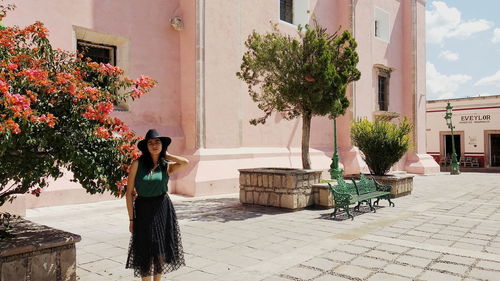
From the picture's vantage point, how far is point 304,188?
8938mm

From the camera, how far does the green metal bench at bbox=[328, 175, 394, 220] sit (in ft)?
25.8

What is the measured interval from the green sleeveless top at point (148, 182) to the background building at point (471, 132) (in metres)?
28.3

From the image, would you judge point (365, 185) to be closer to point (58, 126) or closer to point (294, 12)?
point (58, 126)

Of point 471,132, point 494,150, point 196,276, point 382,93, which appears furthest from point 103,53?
point 494,150

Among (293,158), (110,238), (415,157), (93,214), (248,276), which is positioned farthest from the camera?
(415,157)

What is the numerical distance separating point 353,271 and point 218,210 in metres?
4.50

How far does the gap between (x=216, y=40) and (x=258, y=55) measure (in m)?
2.65

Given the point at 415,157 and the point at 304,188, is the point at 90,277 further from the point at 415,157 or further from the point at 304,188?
the point at 415,157

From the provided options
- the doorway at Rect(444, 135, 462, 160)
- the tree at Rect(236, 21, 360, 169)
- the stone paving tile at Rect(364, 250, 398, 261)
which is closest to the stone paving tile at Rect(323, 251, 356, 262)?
the stone paving tile at Rect(364, 250, 398, 261)

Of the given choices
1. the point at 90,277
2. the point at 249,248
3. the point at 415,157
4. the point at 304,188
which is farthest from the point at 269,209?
the point at 415,157

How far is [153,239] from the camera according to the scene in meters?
3.66

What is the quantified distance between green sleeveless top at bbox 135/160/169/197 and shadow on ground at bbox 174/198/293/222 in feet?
12.8

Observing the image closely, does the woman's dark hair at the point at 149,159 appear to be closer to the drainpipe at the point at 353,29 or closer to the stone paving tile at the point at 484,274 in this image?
the stone paving tile at the point at 484,274

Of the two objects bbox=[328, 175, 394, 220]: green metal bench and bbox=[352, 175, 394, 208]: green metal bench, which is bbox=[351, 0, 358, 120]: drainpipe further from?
bbox=[328, 175, 394, 220]: green metal bench
